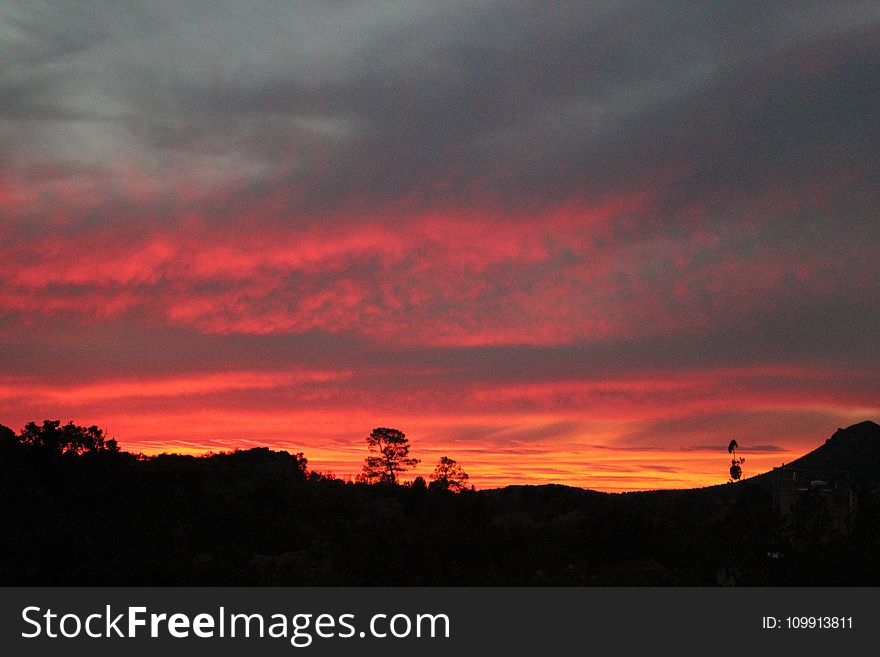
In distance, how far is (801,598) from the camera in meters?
20.6

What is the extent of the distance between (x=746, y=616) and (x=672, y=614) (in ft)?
5.22

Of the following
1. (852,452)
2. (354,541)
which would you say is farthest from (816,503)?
(852,452)

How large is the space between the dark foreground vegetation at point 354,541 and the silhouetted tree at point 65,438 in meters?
0.09

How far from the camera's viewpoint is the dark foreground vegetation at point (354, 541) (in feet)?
84.6

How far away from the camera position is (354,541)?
120 ft

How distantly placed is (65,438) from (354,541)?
1147 cm

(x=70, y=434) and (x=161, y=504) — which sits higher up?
(x=70, y=434)

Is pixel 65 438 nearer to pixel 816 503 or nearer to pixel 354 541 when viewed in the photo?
pixel 354 541

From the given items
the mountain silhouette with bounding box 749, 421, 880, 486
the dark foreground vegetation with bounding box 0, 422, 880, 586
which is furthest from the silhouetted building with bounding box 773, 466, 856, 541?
the mountain silhouette with bounding box 749, 421, 880, 486

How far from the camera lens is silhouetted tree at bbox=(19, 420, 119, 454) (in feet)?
111

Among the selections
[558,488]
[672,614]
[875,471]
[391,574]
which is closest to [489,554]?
[391,574]

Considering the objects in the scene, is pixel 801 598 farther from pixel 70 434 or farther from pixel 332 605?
pixel 70 434

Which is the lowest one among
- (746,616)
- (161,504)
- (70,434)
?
(746,616)

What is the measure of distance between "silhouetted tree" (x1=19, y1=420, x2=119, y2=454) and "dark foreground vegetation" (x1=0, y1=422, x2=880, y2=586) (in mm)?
95
